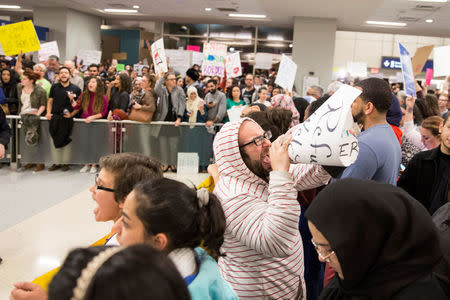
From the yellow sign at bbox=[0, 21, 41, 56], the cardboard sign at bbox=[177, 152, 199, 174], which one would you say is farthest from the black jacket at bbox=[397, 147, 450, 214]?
the yellow sign at bbox=[0, 21, 41, 56]

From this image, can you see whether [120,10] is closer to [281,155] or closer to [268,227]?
[281,155]

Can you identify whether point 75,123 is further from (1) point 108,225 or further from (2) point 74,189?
(1) point 108,225

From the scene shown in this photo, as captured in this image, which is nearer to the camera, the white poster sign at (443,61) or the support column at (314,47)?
the white poster sign at (443,61)

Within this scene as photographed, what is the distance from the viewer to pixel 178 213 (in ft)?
4.70

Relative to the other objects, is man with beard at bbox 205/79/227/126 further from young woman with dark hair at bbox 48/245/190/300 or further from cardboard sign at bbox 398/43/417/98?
young woman with dark hair at bbox 48/245/190/300

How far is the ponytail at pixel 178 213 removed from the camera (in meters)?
1.41

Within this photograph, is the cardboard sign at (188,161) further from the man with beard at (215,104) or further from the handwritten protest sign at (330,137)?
the handwritten protest sign at (330,137)

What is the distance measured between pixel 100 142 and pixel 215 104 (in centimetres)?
234

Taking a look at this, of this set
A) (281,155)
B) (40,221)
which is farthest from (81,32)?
(281,155)

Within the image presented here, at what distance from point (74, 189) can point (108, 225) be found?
183 centimetres

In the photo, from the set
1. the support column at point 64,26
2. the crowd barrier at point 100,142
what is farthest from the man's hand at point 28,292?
the support column at point 64,26

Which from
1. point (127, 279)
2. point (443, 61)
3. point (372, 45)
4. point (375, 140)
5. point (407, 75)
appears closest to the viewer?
point (127, 279)

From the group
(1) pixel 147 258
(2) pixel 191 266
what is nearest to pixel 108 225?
(2) pixel 191 266

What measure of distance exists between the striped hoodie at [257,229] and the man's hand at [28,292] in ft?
2.40
